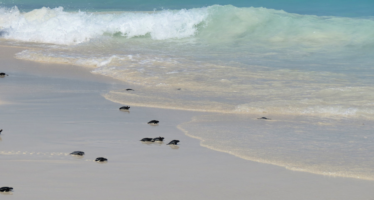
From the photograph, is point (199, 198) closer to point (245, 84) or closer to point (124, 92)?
point (124, 92)

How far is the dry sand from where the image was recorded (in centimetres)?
347

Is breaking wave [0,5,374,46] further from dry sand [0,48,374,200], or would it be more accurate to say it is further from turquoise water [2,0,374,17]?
dry sand [0,48,374,200]

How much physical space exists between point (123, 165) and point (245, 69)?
19.7 ft

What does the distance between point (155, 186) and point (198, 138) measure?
1499mm

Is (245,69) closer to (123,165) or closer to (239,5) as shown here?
(123,165)

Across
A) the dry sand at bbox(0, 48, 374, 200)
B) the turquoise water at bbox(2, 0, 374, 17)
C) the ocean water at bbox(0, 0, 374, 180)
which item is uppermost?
the turquoise water at bbox(2, 0, 374, 17)

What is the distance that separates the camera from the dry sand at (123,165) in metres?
3.47

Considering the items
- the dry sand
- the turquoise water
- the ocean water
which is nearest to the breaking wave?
the ocean water

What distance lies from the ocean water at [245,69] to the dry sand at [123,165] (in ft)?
0.96

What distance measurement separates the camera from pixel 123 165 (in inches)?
160

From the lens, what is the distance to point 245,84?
8203mm

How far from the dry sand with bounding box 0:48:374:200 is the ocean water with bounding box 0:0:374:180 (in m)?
0.29

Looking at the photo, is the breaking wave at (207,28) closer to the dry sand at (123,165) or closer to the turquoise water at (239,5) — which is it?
the turquoise water at (239,5)

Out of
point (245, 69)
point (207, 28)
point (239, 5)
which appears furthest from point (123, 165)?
point (239, 5)
